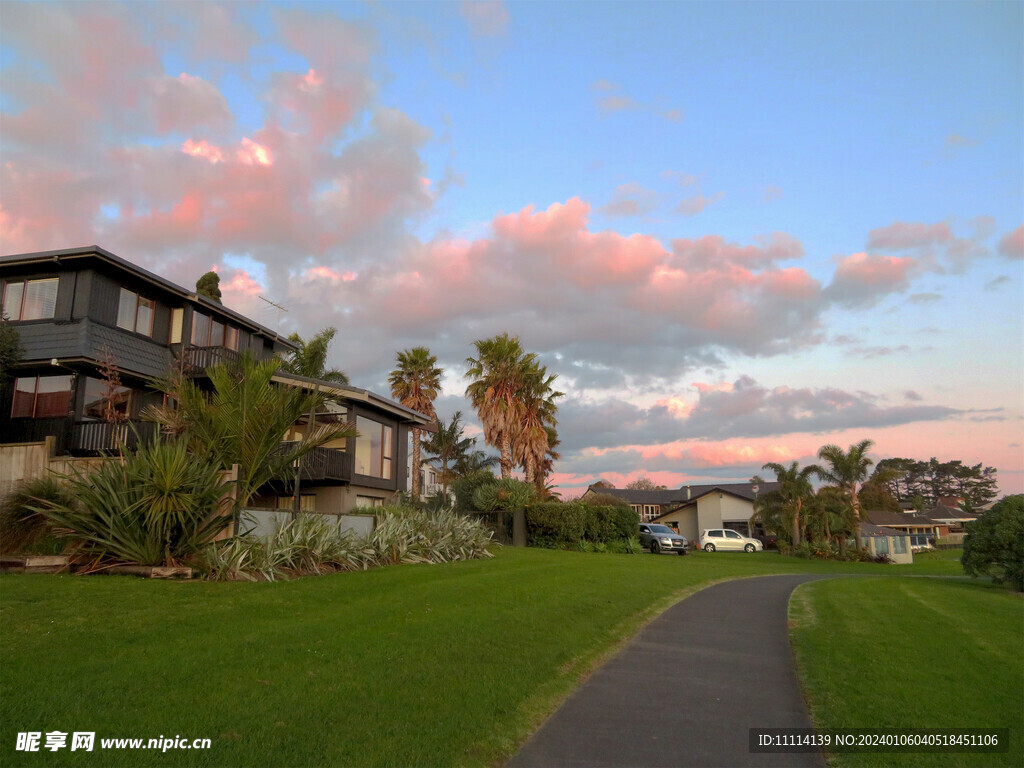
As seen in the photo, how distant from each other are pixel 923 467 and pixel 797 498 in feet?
293

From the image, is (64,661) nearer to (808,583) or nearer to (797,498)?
(808,583)

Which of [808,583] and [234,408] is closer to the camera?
[234,408]

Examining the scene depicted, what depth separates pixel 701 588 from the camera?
1702 centimetres

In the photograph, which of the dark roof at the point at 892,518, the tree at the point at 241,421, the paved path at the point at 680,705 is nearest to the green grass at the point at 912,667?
the paved path at the point at 680,705

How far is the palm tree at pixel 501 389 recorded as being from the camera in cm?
3725

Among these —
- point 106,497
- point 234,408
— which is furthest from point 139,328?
point 106,497

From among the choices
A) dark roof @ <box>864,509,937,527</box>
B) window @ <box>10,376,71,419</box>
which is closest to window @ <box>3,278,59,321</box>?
window @ <box>10,376,71,419</box>

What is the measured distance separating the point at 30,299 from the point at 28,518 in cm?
1136

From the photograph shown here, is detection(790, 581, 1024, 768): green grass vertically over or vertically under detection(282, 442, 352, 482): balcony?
under

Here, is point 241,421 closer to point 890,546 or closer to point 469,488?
point 469,488

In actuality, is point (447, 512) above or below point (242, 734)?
above

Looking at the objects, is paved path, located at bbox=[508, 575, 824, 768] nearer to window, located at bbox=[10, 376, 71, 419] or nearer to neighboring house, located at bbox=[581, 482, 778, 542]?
window, located at bbox=[10, 376, 71, 419]

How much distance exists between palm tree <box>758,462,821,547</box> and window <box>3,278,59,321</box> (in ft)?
116

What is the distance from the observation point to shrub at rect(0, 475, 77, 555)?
12.6 metres
